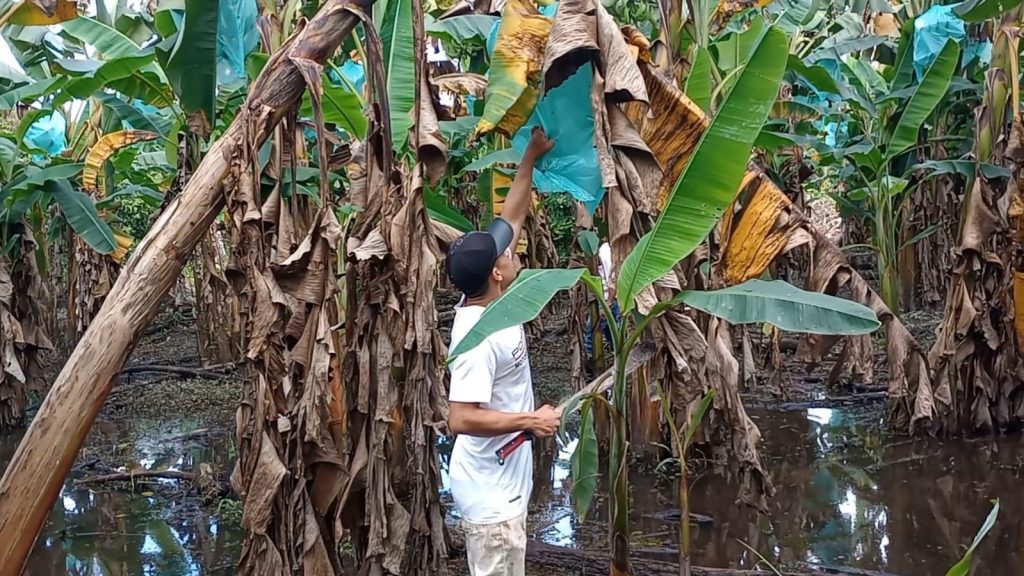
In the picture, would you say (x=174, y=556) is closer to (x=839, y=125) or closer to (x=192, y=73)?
(x=192, y=73)

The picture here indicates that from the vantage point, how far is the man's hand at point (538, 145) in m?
3.00

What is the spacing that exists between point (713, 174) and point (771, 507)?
104 inches

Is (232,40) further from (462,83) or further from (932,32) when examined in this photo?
(932,32)

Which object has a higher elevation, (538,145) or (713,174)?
(538,145)

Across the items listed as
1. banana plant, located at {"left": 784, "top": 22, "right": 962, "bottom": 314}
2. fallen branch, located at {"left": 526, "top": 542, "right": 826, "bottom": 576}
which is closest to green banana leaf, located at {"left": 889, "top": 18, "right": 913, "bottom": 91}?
banana plant, located at {"left": 784, "top": 22, "right": 962, "bottom": 314}

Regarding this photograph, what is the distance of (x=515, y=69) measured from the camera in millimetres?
2869

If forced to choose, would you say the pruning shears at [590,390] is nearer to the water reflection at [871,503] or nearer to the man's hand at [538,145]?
the man's hand at [538,145]

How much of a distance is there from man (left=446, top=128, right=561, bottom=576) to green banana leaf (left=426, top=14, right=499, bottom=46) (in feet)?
9.00

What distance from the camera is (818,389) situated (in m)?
6.81

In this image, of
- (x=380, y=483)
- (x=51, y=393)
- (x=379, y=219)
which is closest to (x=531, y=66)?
(x=379, y=219)

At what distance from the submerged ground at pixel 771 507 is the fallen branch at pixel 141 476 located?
0.12 feet

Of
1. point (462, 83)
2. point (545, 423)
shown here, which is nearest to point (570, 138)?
point (545, 423)

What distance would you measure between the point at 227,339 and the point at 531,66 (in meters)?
6.86

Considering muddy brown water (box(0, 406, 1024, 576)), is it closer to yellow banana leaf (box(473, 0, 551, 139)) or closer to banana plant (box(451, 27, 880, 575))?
banana plant (box(451, 27, 880, 575))
